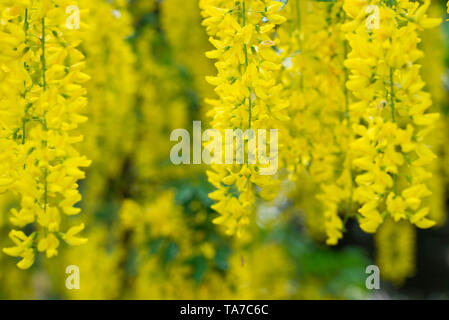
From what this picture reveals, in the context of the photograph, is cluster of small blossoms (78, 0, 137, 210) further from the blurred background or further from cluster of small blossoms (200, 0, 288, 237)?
cluster of small blossoms (200, 0, 288, 237)

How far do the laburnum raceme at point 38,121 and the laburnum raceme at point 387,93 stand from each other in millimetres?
666

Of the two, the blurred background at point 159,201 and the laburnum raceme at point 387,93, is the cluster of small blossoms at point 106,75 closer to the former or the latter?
the blurred background at point 159,201

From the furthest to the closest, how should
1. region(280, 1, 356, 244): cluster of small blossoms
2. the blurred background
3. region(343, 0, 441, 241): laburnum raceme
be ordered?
the blurred background
region(280, 1, 356, 244): cluster of small blossoms
region(343, 0, 441, 241): laburnum raceme

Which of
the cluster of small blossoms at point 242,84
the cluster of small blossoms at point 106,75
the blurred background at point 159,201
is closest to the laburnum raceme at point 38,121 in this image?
the blurred background at point 159,201

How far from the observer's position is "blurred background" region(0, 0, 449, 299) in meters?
2.30

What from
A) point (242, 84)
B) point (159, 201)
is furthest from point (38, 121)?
point (159, 201)

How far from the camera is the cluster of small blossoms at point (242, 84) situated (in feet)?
3.60

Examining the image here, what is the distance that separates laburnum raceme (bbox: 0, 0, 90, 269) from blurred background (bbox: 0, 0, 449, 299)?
16 cm

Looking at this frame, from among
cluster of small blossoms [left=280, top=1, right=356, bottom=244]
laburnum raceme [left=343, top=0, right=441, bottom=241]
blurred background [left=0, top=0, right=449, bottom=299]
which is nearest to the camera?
laburnum raceme [left=343, top=0, right=441, bottom=241]

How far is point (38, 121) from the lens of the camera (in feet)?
3.66

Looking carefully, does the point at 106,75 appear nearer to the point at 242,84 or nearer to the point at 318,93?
the point at 318,93

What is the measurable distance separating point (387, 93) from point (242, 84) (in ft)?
1.09

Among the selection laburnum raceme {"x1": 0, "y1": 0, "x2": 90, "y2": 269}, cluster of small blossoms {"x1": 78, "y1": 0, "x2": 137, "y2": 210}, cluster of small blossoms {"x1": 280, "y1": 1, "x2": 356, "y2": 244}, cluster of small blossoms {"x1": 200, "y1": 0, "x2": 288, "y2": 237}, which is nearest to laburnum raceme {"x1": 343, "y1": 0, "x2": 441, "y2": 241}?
cluster of small blossoms {"x1": 200, "y1": 0, "x2": 288, "y2": 237}
